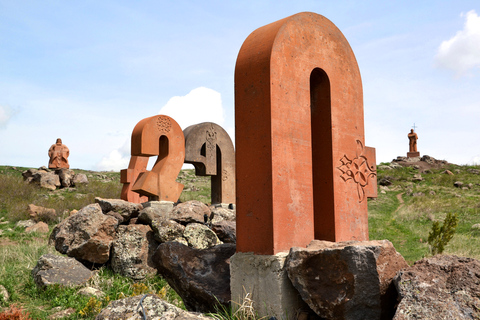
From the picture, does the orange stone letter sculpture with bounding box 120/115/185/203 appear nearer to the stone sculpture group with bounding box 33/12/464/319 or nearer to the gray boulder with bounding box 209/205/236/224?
the gray boulder with bounding box 209/205/236/224

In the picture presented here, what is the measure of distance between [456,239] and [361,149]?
21.3 feet

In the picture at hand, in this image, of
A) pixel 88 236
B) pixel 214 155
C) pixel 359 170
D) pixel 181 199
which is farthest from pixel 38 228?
pixel 359 170

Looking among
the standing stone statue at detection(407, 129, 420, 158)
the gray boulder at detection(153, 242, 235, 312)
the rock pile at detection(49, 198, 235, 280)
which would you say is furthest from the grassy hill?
the standing stone statue at detection(407, 129, 420, 158)

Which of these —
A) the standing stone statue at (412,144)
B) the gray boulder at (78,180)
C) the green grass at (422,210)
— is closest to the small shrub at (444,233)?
the green grass at (422,210)

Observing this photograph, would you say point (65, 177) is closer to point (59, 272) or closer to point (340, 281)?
point (59, 272)

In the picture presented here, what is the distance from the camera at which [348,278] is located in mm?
3271

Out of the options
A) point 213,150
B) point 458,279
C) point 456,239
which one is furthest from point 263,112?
point 456,239

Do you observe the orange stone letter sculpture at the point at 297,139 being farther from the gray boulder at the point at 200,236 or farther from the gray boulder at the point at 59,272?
the gray boulder at the point at 59,272

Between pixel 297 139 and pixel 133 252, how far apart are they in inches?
139

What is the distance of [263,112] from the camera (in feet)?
12.5

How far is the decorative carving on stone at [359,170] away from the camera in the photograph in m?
4.54

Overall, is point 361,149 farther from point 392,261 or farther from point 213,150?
point 213,150

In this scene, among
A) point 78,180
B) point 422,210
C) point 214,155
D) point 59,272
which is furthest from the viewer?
point 78,180

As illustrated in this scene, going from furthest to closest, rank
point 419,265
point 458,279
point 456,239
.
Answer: point 456,239 → point 419,265 → point 458,279
